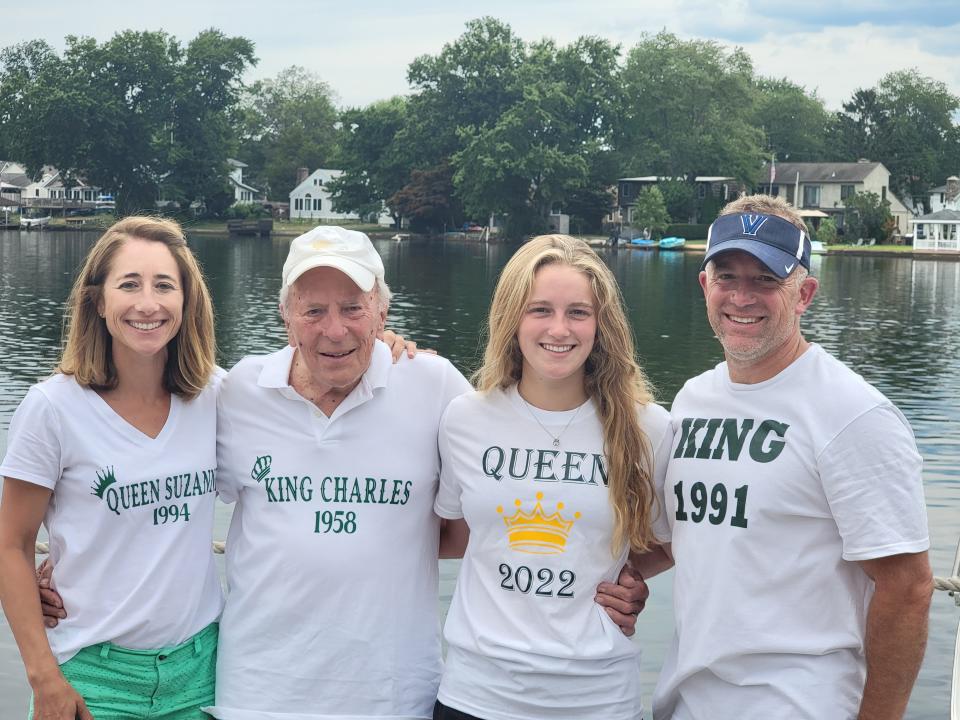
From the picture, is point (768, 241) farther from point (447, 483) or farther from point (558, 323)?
point (447, 483)

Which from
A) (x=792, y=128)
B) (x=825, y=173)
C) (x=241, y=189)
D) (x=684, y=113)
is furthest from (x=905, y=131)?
(x=241, y=189)

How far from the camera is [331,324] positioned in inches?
148

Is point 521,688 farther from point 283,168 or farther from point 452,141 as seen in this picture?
point 283,168

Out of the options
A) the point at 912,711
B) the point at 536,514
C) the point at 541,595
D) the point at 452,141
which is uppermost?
the point at 452,141

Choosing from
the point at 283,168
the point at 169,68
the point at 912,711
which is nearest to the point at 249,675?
the point at 912,711

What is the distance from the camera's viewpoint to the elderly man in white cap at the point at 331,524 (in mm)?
3754

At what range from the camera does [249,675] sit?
12.4 ft

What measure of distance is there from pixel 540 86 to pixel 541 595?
9206 centimetres

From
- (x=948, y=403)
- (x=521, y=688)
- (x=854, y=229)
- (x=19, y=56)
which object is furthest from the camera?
(x=19, y=56)

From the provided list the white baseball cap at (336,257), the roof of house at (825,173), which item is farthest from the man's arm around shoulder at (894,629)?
the roof of house at (825,173)

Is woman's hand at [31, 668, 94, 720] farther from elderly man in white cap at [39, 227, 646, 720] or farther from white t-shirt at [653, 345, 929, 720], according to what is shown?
white t-shirt at [653, 345, 929, 720]

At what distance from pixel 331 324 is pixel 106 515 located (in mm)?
904

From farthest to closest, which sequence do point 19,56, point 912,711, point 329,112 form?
point 329,112, point 19,56, point 912,711

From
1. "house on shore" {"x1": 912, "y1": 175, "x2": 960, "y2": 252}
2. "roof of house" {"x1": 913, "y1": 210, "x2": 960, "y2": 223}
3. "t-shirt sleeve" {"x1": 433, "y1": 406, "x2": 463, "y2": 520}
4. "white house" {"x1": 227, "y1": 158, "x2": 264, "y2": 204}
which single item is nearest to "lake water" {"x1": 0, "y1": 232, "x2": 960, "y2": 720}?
"t-shirt sleeve" {"x1": 433, "y1": 406, "x2": 463, "y2": 520}
